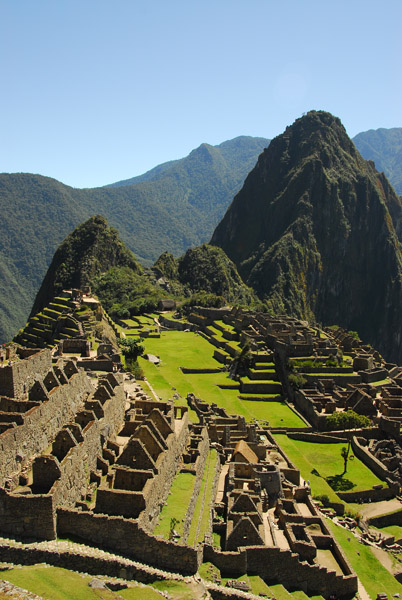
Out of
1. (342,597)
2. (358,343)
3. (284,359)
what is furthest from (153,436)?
(358,343)

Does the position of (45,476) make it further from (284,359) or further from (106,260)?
(106,260)

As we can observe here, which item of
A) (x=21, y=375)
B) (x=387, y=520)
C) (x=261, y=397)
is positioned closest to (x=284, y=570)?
(x=387, y=520)

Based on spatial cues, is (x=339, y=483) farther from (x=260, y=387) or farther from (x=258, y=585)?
(x=260, y=387)

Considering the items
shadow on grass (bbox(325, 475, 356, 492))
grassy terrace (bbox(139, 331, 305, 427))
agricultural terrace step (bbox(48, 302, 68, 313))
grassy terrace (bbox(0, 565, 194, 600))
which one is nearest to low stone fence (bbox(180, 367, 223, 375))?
grassy terrace (bbox(139, 331, 305, 427))

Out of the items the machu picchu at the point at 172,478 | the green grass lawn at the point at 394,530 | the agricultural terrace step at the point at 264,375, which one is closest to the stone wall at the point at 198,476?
the machu picchu at the point at 172,478

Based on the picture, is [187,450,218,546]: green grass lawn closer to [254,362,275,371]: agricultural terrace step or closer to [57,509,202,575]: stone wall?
[57,509,202,575]: stone wall
